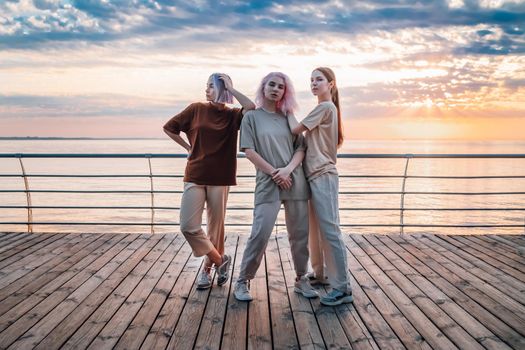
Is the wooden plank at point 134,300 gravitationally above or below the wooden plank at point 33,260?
above

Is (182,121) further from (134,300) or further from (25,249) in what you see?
(25,249)

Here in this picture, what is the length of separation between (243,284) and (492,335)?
1504 mm

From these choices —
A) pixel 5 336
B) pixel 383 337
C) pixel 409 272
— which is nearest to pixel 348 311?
pixel 383 337

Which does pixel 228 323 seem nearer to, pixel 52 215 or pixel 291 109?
pixel 291 109

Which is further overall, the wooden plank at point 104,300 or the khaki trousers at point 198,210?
the khaki trousers at point 198,210

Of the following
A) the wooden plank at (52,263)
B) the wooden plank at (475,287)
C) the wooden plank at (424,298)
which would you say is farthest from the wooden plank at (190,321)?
the wooden plank at (475,287)

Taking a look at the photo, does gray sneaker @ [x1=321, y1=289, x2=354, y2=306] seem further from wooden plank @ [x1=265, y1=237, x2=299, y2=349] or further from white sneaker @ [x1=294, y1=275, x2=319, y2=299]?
wooden plank @ [x1=265, y1=237, x2=299, y2=349]

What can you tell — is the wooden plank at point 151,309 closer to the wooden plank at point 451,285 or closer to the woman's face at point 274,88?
the woman's face at point 274,88

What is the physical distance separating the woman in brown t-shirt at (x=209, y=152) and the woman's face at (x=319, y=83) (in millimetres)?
424

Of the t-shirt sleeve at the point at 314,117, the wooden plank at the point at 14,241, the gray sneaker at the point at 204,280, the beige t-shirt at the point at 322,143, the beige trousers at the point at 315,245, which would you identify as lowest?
the wooden plank at the point at 14,241

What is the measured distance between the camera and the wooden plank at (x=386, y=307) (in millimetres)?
2416

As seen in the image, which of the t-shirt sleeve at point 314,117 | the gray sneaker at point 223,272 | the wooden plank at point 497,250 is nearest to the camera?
the t-shirt sleeve at point 314,117

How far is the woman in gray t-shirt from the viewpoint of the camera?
295 centimetres

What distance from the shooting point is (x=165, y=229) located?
11375 mm
